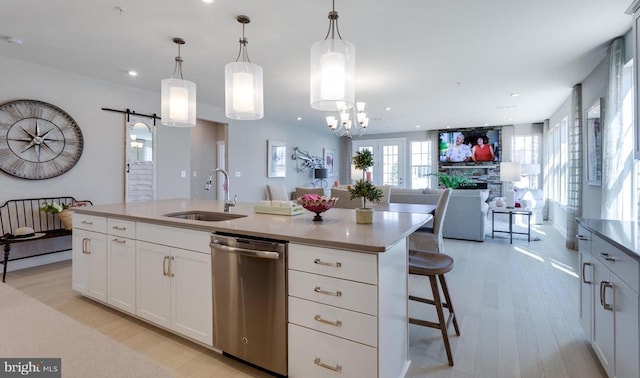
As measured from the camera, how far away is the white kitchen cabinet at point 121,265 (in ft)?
7.77

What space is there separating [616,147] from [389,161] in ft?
23.2

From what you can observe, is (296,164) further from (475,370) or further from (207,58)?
(475,370)

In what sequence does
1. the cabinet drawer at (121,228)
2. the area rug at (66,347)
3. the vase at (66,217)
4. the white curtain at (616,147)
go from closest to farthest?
1. the area rug at (66,347)
2. the cabinet drawer at (121,228)
3. the white curtain at (616,147)
4. the vase at (66,217)

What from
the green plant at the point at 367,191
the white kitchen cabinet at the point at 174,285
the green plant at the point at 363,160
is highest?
the green plant at the point at 363,160

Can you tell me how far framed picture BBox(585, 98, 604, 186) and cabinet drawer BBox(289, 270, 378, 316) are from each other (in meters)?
4.03

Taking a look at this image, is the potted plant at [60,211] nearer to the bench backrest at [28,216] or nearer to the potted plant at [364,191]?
the bench backrest at [28,216]

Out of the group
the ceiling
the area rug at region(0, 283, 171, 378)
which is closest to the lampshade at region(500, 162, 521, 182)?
the ceiling

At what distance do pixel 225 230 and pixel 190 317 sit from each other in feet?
2.28

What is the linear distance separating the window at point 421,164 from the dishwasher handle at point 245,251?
29.0ft

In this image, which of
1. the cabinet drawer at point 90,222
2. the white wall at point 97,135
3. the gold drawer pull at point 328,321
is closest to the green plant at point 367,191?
the gold drawer pull at point 328,321

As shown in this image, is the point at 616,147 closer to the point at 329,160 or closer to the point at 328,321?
the point at 328,321

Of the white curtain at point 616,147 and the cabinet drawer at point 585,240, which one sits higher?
the white curtain at point 616,147

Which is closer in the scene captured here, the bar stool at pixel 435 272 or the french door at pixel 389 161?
the bar stool at pixel 435 272

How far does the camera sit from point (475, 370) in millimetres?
1882
